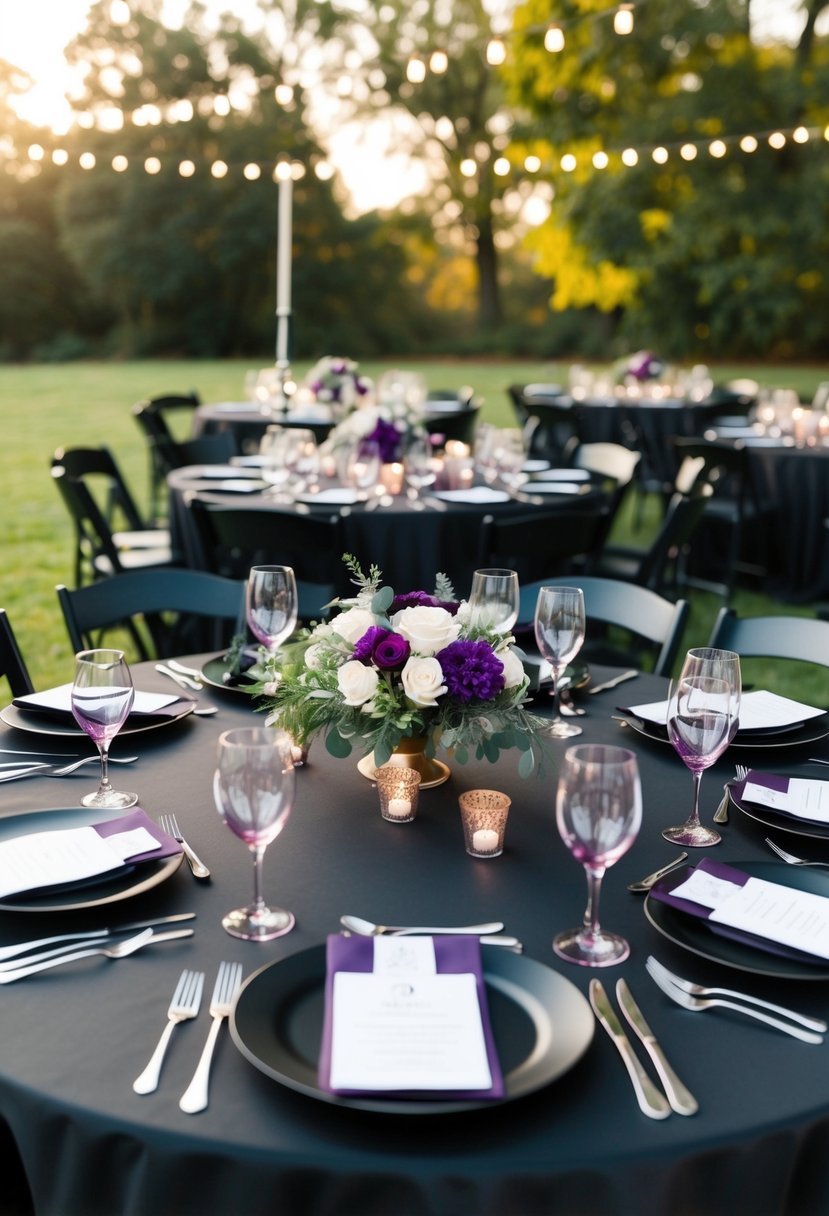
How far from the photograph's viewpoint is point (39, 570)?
7488 mm

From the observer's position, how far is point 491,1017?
127 cm

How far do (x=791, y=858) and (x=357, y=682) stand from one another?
69 centimetres

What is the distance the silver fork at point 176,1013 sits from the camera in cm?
115

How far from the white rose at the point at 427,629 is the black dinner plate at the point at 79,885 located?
0.46m

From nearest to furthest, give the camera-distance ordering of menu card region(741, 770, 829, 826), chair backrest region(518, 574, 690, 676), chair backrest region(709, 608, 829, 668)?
menu card region(741, 770, 829, 826), chair backrest region(709, 608, 829, 668), chair backrest region(518, 574, 690, 676)

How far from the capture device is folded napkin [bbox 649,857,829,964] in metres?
1.41

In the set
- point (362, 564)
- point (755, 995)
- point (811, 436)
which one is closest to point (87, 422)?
point (811, 436)

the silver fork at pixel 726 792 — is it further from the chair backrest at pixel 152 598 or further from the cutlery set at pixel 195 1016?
the chair backrest at pixel 152 598

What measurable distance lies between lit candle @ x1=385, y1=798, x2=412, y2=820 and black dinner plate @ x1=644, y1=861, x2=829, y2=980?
412 mm

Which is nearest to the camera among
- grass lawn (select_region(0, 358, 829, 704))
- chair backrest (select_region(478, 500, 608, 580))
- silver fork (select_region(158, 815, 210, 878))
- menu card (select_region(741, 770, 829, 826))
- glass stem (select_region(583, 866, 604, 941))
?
glass stem (select_region(583, 866, 604, 941))

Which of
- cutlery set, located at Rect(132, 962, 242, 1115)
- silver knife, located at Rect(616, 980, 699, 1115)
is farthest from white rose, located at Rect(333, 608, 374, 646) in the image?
silver knife, located at Rect(616, 980, 699, 1115)

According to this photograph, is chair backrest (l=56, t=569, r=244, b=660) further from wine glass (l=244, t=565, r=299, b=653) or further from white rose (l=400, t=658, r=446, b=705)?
white rose (l=400, t=658, r=446, b=705)

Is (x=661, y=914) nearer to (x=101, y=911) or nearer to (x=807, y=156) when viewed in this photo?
(x=101, y=911)

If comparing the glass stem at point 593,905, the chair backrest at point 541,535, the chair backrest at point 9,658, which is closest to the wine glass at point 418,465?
the chair backrest at point 541,535
